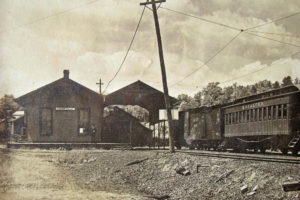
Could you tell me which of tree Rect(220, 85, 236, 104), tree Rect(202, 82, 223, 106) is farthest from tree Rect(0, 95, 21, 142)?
tree Rect(202, 82, 223, 106)

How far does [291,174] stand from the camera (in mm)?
8719

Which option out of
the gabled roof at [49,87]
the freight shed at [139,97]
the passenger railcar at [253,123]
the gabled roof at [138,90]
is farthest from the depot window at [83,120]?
the gabled roof at [138,90]

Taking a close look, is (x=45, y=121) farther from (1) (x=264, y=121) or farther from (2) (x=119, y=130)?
(1) (x=264, y=121)

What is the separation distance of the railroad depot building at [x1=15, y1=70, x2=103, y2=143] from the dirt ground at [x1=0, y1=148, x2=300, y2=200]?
12.9m

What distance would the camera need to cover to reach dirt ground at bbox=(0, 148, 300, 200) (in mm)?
8938

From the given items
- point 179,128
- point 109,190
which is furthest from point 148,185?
point 179,128

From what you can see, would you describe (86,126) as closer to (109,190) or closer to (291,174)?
(109,190)

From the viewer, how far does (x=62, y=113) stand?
3036 cm

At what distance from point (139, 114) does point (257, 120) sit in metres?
24.1

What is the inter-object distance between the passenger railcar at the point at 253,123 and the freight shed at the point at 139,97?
19201mm

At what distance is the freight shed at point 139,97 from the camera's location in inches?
1817

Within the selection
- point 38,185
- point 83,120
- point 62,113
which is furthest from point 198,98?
point 38,185

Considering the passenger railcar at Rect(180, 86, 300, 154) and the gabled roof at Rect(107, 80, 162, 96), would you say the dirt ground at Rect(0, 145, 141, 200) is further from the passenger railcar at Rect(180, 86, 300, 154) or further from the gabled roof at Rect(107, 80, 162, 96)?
the gabled roof at Rect(107, 80, 162, 96)

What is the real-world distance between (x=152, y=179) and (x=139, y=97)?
110 ft
